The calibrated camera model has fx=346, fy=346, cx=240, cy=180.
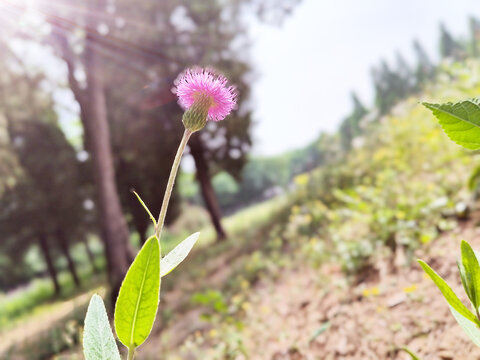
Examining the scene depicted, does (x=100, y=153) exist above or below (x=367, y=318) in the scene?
above

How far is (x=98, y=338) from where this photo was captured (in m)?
0.77

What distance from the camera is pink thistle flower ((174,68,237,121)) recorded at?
0.91m

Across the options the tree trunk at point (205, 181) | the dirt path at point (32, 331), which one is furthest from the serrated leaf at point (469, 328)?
the tree trunk at point (205, 181)

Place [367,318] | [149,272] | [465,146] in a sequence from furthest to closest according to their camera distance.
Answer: [367,318]
[465,146]
[149,272]

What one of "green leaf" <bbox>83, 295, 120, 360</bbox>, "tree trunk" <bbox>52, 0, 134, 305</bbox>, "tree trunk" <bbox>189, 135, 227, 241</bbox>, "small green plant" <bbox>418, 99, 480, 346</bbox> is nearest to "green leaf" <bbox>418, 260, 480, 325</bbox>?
"small green plant" <bbox>418, 99, 480, 346</bbox>

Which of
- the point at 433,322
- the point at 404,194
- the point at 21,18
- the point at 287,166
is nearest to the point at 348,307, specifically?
the point at 433,322

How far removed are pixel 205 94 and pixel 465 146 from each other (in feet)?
2.12

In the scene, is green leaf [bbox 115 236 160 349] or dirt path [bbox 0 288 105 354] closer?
green leaf [bbox 115 236 160 349]

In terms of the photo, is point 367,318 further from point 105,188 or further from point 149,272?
point 105,188

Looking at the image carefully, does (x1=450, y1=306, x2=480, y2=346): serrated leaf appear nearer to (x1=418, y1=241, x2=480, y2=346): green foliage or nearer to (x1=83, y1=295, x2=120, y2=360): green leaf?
(x1=418, y1=241, x2=480, y2=346): green foliage

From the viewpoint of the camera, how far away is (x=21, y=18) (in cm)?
579

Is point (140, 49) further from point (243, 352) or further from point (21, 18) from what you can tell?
point (243, 352)

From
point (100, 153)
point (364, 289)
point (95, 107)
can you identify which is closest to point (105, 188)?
point (100, 153)

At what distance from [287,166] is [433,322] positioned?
84278mm
